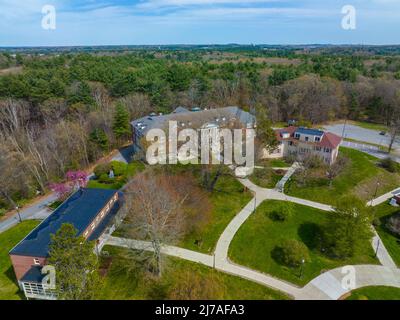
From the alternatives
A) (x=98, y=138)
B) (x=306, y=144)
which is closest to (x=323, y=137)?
(x=306, y=144)

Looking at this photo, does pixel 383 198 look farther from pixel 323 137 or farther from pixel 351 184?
pixel 323 137

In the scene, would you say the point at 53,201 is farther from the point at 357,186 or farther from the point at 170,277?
the point at 357,186

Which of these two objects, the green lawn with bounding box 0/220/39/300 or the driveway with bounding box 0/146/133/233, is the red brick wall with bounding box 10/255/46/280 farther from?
the driveway with bounding box 0/146/133/233

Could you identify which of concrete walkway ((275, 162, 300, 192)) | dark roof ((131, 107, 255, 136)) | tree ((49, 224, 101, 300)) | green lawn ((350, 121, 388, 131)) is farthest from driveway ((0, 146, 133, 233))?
green lawn ((350, 121, 388, 131))

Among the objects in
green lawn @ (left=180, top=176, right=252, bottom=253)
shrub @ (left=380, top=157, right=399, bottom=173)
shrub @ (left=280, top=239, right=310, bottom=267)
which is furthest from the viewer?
shrub @ (left=380, top=157, right=399, bottom=173)

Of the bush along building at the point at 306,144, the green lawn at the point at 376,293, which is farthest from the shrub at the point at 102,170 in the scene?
the green lawn at the point at 376,293
